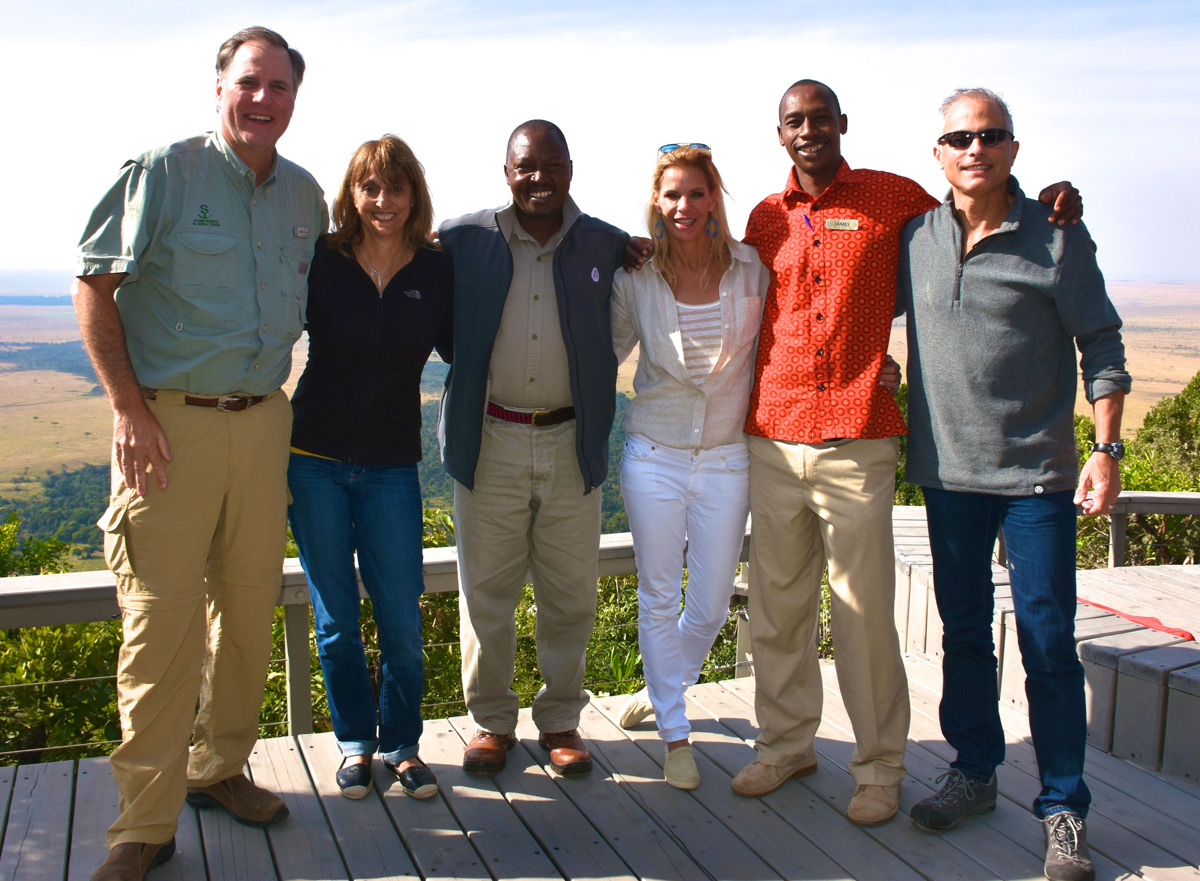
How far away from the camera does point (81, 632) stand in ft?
16.0

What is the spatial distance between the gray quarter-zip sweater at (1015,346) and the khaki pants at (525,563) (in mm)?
1051

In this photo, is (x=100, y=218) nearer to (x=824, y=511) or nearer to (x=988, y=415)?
(x=824, y=511)

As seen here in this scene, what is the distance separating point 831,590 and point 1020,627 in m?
0.48

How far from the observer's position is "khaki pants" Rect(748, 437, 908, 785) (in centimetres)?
256

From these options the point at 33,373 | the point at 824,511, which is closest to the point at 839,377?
the point at 824,511

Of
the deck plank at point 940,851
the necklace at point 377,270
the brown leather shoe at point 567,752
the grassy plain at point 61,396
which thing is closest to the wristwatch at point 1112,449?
the deck plank at point 940,851

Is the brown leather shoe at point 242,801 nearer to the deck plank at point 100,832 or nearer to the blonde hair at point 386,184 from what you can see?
the deck plank at point 100,832

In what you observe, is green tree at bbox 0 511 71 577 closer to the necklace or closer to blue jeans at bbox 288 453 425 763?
blue jeans at bbox 288 453 425 763

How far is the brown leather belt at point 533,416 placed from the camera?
2740 millimetres

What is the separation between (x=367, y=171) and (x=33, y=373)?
231 feet

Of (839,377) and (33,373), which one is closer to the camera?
(839,377)

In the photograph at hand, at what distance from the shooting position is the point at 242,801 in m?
2.49

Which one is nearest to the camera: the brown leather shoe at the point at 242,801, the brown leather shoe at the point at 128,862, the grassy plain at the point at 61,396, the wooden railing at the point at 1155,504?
the brown leather shoe at the point at 128,862

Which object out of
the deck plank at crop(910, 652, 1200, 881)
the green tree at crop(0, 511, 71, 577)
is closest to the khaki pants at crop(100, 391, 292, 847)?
the deck plank at crop(910, 652, 1200, 881)
